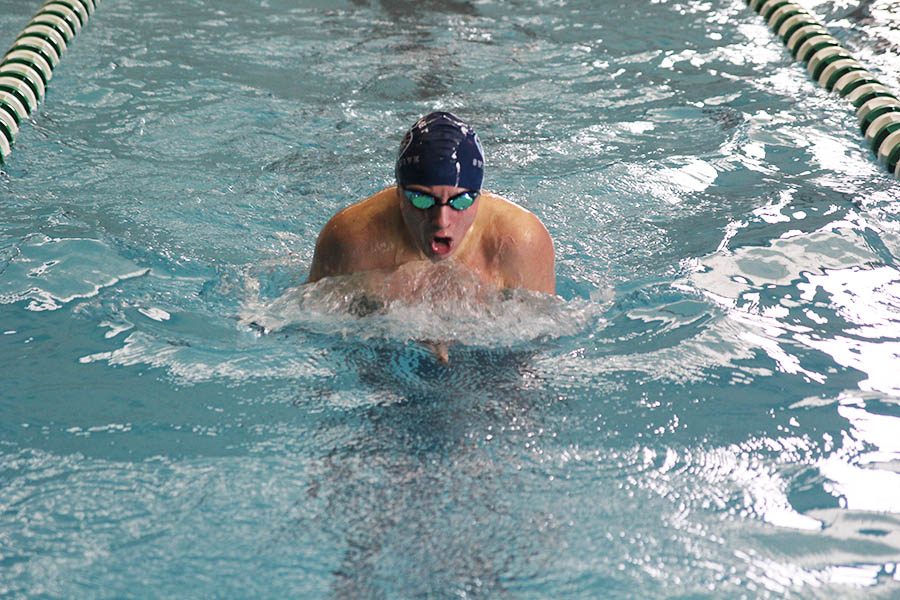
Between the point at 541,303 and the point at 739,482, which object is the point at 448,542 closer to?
the point at 739,482

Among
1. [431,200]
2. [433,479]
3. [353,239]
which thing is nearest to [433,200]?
[431,200]

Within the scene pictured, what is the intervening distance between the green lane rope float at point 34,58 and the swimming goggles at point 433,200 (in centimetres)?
258

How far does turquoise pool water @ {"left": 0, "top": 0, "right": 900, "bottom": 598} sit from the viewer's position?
269 cm

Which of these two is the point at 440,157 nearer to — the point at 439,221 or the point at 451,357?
the point at 439,221

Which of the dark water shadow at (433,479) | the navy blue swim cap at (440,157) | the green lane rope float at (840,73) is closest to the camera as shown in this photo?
the dark water shadow at (433,479)

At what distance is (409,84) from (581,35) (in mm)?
1328

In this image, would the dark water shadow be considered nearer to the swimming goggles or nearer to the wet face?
the wet face

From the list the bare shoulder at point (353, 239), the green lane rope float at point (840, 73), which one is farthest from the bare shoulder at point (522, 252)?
the green lane rope float at point (840, 73)

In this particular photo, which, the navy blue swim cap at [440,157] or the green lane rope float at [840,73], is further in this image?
the green lane rope float at [840,73]

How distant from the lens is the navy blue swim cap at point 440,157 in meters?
3.31

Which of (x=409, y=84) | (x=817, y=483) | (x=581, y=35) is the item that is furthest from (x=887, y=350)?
(x=581, y=35)

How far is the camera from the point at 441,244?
3402mm

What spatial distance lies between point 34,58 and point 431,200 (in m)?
3.68

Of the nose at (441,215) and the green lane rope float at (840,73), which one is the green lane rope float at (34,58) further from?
the green lane rope float at (840,73)
